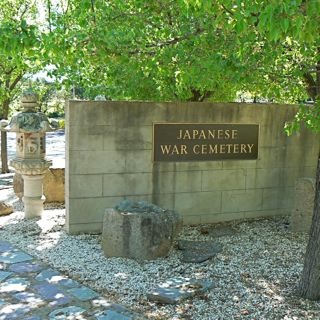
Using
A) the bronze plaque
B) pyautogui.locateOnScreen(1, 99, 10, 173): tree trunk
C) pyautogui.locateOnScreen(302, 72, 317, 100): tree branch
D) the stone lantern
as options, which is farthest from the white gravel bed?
pyautogui.locateOnScreen(1, 99, 10, 173): tree trunk

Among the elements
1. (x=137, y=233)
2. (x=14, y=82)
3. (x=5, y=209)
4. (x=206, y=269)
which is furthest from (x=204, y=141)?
(x=14, y=82)

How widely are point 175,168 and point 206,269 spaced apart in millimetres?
2284

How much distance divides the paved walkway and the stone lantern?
84.6 inches

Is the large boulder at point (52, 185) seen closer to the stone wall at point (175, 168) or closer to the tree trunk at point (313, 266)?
the stone wall at point (175, 168)

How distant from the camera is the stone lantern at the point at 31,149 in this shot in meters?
7.64

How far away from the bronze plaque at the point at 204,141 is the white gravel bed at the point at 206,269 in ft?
3.87

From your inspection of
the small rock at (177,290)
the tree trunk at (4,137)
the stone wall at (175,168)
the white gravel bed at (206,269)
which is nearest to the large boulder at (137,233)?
the white gravel bed at (206,269)

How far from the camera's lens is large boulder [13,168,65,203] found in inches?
363

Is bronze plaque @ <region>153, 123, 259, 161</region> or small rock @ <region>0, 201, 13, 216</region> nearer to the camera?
bronze plaque @ <region>153, 123, 259, 161</region>

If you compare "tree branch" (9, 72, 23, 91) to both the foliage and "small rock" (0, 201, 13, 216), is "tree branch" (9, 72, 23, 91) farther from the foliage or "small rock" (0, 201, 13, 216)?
the foliage

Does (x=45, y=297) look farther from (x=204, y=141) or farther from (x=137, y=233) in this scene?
(x=204, y=141)

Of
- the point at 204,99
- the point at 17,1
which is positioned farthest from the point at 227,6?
the point at 17,1

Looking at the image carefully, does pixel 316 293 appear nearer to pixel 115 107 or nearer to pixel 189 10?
pixel 189 10

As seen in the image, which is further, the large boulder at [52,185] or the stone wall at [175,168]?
the large boulder at [52,185]
